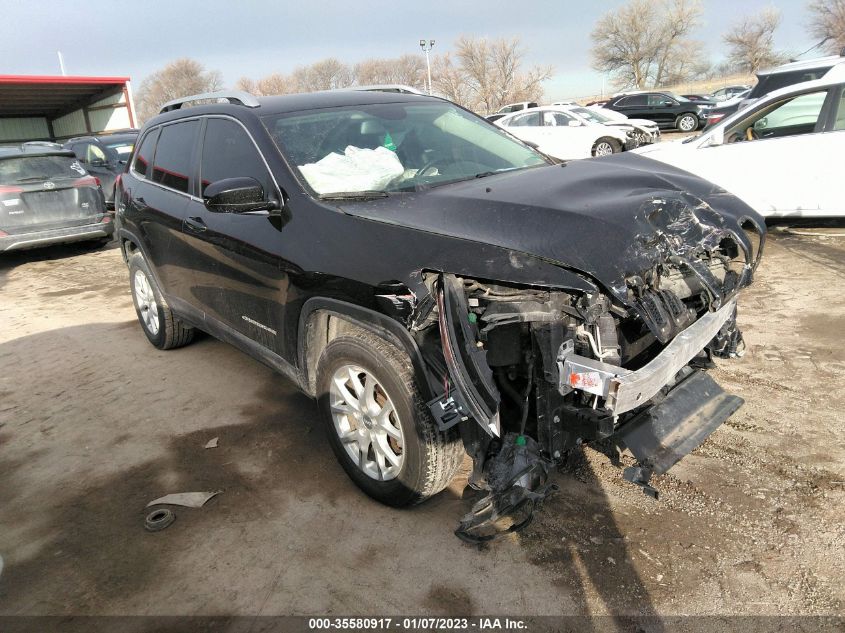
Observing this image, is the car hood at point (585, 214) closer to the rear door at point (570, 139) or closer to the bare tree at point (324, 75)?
the rear door at point (570, 139)

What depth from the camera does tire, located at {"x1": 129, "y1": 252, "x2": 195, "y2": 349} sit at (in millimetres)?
4957

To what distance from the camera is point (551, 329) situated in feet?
7.61

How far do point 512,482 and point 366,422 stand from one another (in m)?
0.77

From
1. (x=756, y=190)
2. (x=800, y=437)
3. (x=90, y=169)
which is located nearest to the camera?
(x=800, y=437)

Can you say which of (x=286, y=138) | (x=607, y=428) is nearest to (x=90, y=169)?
(x=286, y=138)

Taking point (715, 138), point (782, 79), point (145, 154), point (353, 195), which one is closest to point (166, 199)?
point (145, 154)

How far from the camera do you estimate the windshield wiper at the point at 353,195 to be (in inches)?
117

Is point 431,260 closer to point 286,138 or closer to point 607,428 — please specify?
point 607,428

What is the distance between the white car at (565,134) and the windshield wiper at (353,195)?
1325 centimetres

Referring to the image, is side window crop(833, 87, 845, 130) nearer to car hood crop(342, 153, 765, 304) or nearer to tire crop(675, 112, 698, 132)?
car hood crop(342, 153, 765, 304)

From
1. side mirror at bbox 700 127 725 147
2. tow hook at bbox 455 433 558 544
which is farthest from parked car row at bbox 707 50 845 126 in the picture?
tow hook at bbox 455 433 558 544

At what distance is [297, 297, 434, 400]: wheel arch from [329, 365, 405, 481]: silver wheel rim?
0.65 ft

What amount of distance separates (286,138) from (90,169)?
35.1ft

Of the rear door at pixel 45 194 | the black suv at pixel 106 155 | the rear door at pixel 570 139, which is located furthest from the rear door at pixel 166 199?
the rear door at pixel 570 139
